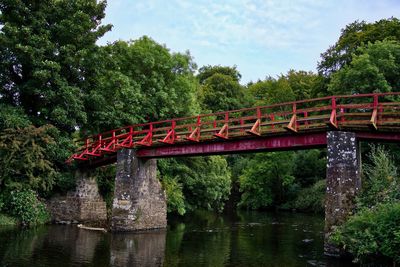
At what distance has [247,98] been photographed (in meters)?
68.4

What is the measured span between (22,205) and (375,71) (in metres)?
26.5

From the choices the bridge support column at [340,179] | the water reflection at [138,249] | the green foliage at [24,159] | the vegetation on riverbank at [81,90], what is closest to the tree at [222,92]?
the vegetation on riverbank at [81,90]

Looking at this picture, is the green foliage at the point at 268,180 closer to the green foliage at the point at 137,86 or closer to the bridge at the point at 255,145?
the green foliage at the point at 137,86

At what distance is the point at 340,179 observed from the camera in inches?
692

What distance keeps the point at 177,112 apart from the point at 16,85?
11.5m

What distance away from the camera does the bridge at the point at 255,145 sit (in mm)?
17469

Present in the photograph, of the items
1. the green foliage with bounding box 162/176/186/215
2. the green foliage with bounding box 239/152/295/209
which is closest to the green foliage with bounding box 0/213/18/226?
the green foliage with bounding box 162/176/186/215

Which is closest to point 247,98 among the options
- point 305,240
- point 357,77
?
point 357,77

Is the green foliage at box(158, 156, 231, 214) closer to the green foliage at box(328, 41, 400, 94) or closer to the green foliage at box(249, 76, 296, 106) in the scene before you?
the green foliage at box(328, 41, 400, 94)

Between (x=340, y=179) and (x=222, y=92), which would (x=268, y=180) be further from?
(x=340, y=179)

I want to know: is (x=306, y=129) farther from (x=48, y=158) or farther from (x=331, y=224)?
(x=48, y=158)

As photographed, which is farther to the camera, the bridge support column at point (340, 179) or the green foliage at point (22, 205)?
the green foliage at point (22, 205)

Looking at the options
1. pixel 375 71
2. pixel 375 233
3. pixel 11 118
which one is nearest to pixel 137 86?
pixel 11 118

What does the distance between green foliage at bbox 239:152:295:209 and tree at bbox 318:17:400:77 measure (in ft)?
37.6
